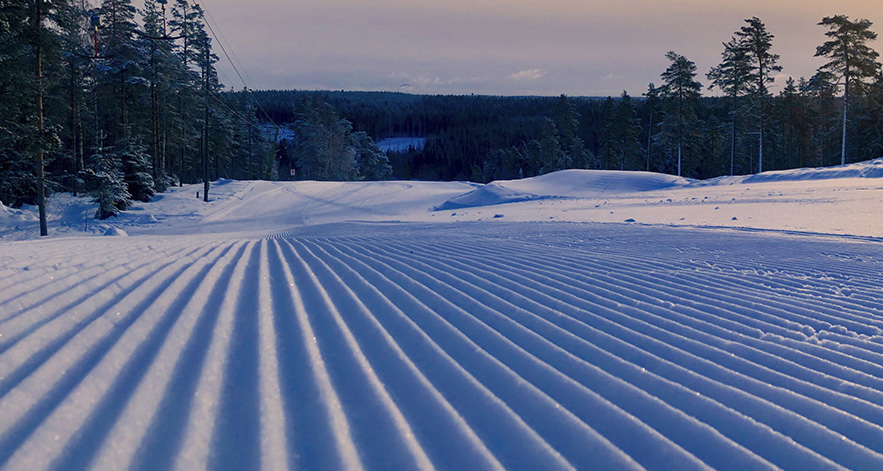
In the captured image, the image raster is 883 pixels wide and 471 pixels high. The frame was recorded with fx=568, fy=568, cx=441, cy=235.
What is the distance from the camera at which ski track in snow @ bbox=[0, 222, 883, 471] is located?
2.09 metres

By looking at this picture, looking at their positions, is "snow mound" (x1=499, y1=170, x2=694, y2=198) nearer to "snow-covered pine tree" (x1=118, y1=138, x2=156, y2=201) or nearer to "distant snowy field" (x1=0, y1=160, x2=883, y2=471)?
"snow-covered pine tree" (x1=118, y1=138, x2=156, y2=201)

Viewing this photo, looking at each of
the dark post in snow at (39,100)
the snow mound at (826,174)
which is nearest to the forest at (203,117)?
the dark post in snow at (39,100)

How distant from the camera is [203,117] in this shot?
1770 inches

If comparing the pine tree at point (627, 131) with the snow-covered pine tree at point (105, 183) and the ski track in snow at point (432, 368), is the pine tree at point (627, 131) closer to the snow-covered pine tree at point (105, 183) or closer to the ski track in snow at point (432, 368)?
the snow-covered pine tree at point (105, 183)

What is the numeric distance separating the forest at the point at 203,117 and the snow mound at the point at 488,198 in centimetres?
1244

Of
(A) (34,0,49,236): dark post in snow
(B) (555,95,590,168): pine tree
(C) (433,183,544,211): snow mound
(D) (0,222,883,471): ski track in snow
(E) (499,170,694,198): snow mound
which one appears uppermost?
(B) (555,95,590,168): pine tree

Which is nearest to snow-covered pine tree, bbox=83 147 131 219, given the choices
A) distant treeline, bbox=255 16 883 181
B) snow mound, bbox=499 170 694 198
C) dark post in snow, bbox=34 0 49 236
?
dark post in snow, bbox=34 0 49 236

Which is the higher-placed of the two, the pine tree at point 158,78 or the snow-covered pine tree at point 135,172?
the pine tree at point 158,78

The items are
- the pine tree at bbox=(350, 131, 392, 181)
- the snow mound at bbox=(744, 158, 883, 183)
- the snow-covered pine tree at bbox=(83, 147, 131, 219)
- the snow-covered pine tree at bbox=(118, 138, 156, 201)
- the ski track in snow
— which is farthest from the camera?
the pine tree at bbox=(350, 131, 392, 181)

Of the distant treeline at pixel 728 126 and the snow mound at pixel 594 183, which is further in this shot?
the distant treeline at pixel 728 126

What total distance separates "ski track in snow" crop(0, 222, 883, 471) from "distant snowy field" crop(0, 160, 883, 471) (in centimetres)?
1

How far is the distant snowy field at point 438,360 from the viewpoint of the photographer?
2104mm

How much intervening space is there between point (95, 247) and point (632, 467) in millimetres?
6594

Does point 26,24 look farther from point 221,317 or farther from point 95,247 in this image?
point 221,317
